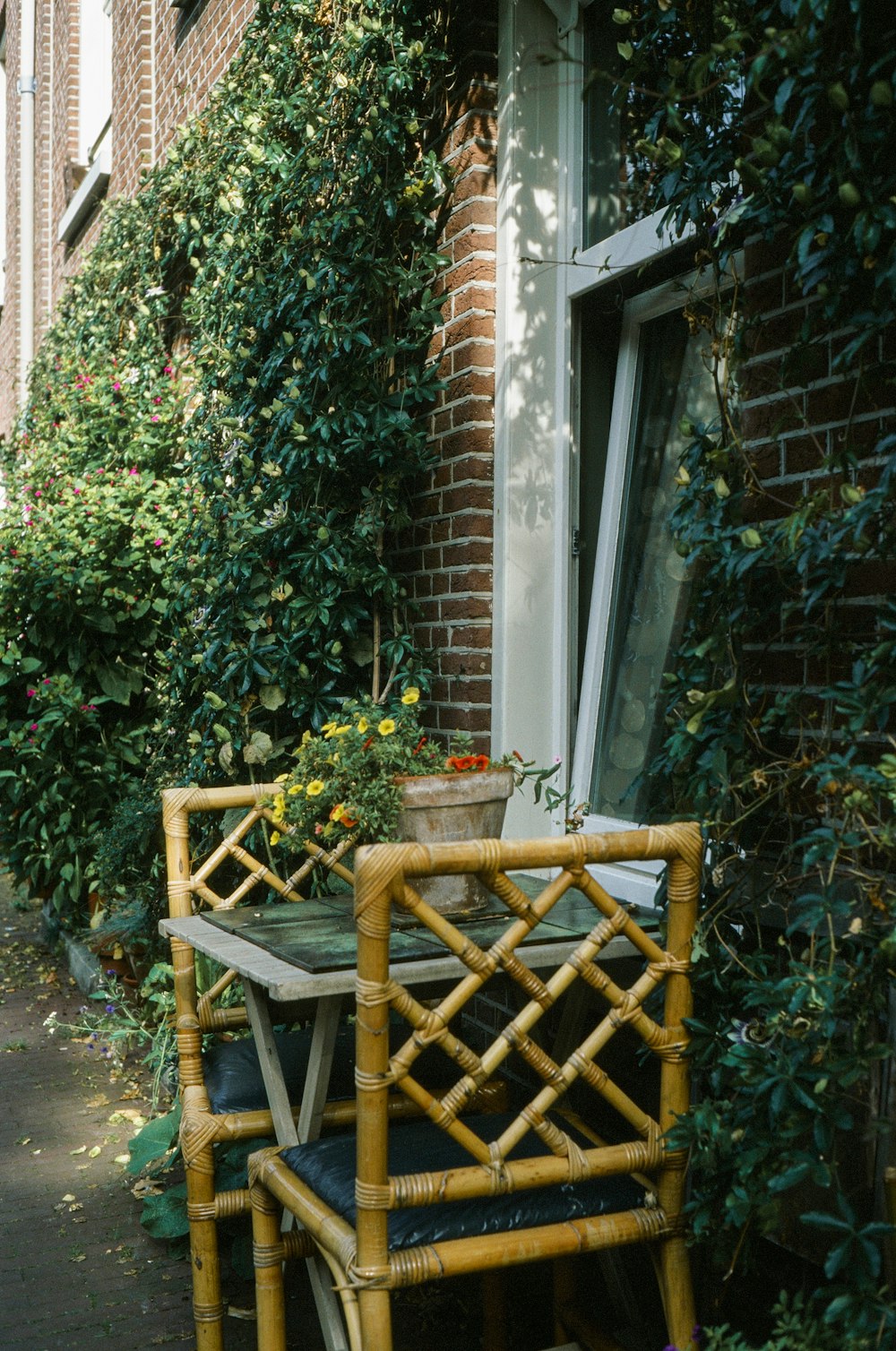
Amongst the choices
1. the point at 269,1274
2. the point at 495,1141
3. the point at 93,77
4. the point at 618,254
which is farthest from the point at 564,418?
the point at 93,77

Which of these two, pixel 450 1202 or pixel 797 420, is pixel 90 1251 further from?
pixel 797 420

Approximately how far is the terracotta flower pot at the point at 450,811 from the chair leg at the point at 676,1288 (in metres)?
0.70

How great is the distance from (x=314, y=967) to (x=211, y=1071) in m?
0.90

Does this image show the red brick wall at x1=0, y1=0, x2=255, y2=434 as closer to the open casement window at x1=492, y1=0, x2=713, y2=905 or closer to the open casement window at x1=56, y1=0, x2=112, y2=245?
the open casement window at x1=56, y1=0, x2=112, y2=245

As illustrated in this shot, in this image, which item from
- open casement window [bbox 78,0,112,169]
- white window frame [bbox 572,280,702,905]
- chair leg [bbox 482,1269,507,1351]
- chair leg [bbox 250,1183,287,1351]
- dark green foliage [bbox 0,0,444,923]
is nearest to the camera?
chair leg [bbox 250,1183,287,1351]

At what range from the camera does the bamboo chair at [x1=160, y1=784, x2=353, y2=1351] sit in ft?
8.41

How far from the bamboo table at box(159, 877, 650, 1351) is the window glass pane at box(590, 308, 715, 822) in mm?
555

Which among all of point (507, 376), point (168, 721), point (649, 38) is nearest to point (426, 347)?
point (507, 376)

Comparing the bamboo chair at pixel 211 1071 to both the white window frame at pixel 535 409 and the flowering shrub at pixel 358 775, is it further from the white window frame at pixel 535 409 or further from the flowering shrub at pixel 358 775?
the white window frame at pixel 535 409

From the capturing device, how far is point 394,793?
229cm

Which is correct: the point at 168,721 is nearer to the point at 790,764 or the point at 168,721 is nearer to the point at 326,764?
the point at 326,764

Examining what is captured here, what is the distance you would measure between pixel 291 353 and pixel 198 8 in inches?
146

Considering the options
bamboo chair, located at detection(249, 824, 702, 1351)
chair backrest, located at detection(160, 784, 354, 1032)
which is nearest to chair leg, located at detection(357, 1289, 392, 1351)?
bamboo chair, located at detection(249, 824, 702, 1351)

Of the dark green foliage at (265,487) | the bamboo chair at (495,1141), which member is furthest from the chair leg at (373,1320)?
the dark green foliage at (265,487)
